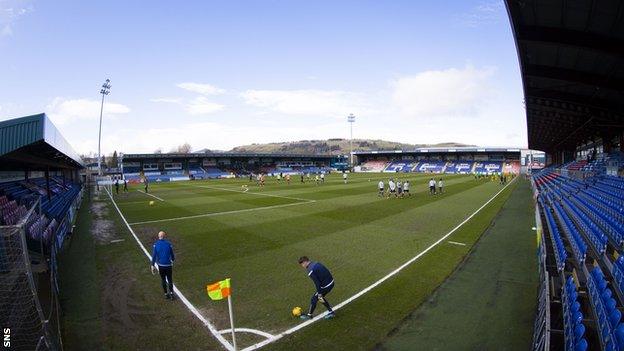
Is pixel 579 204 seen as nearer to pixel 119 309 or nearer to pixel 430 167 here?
pixel 119 309

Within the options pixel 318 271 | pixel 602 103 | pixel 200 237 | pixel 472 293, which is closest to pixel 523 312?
pixel 472 293

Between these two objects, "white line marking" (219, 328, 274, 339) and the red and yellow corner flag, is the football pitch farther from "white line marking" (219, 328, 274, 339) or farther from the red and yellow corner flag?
the red and yellow corner flag

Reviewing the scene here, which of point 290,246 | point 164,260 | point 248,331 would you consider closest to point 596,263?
point 248,331

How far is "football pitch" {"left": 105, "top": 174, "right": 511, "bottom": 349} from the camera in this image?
9.00 metres

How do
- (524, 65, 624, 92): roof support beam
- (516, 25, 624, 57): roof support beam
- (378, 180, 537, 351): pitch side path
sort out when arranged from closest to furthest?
(378, 180, 537, 351): pitch side path → (516, 25, 624, 57): roof support beam → (524, 65, 624, 92): roof support beam

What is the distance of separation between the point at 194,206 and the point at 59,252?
529 inches

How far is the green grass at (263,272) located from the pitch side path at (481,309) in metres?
0.38

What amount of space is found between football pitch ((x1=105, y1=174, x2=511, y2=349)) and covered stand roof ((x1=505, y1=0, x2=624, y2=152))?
768 cm

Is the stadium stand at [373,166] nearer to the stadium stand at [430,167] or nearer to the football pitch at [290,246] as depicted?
the stadium stand at [430,167]

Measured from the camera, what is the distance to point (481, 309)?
8.48m

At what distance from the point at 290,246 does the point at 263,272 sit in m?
3.30

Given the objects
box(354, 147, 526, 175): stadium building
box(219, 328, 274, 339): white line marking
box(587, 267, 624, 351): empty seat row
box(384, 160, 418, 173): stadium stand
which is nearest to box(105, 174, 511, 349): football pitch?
box(219, 328, 274, 339): white line marking

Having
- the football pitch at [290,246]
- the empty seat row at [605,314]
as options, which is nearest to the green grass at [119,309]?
the football pitch at [290,246]

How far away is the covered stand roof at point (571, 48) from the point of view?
10.3 metres
